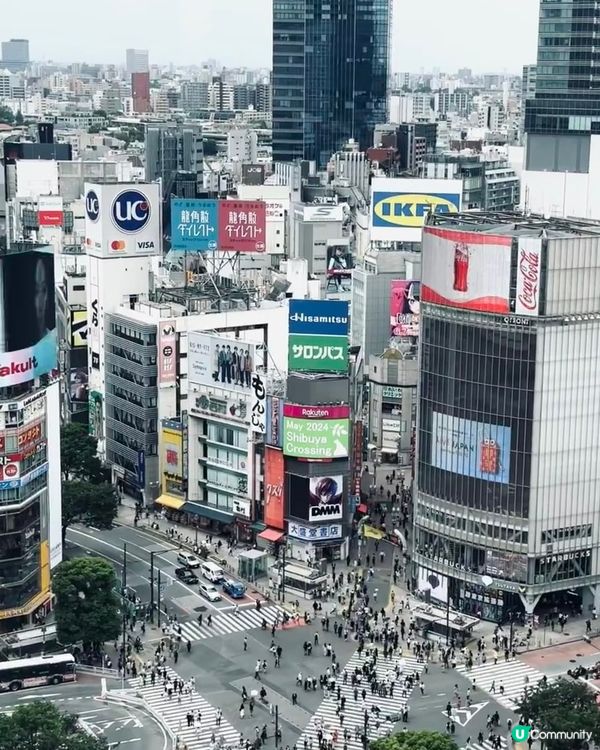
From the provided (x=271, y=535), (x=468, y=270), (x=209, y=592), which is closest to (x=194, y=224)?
(x=271, y=535)

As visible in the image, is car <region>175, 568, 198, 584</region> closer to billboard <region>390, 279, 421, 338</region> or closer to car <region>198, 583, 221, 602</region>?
car <region>198, 583, 221, 602</region>

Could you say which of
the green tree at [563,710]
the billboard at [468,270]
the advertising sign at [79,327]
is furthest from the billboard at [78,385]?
the green tree at [563,710]

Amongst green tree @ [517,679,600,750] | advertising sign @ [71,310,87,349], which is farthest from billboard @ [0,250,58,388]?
advertising sign @ [71,310,87,349]

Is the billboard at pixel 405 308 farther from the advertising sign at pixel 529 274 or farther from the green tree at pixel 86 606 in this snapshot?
the green tree at pixel 86 606

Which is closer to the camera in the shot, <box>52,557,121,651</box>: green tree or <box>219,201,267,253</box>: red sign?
<box>52,557,121,651</box>: green tree

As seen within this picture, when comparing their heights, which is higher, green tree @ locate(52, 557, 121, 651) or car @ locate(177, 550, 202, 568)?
green tree @ locate(52, 557, 121, 651)

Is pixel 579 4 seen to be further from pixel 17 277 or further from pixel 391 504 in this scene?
pixel 17 277
